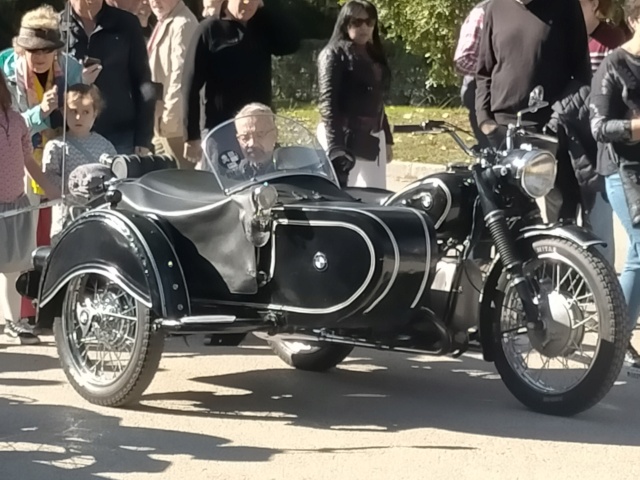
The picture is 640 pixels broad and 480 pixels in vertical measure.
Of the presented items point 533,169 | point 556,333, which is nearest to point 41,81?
point 533,169

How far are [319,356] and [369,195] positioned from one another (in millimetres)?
893

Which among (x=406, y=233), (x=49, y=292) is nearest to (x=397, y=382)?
(x=406, y=233)

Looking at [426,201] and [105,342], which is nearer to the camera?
[426,201]

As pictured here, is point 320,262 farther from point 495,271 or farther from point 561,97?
point 561,97

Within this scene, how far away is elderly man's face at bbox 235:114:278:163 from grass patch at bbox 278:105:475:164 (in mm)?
6678

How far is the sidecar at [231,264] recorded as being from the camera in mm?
5973

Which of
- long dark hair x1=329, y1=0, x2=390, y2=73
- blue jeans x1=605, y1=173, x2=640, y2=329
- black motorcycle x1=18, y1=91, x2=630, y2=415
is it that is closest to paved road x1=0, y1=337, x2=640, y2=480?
black motorcycle x1=18, y1=91, x2=630, y2=415

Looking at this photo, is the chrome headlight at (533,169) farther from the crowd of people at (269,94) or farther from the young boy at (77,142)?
the young boy at (77,142)

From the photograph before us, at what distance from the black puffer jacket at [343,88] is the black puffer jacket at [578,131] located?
148 cm

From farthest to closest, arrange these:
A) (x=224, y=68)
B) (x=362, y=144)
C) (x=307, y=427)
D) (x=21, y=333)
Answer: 1. (x=362, y=144)
2. (x=224, y=68)
3. (x=21, y=333)
4. (x=307, y=427)

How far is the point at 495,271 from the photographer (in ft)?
21.0

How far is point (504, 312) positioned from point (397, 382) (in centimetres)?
87

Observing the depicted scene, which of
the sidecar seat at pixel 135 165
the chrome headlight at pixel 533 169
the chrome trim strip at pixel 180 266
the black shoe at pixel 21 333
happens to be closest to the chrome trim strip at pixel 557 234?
the chrome headlight at pixel 533 169

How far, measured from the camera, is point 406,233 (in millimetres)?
6000
